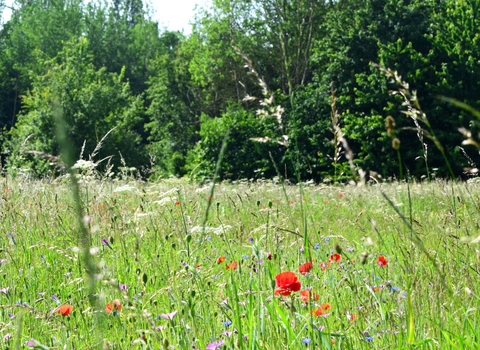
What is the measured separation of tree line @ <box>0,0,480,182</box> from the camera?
72.0ft

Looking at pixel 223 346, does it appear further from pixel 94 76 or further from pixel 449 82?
pixel 94 76

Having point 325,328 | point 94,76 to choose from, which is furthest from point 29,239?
point 94,76

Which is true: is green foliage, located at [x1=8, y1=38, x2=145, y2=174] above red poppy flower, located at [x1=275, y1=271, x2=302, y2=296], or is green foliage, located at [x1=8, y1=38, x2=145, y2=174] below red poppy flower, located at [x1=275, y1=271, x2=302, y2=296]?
above

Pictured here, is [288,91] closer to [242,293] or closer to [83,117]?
[83,117]

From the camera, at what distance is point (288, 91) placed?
19.8 metres

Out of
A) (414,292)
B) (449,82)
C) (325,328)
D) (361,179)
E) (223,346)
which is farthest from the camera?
(449,82)

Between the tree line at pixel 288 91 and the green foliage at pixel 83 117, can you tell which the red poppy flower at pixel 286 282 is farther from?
the green foliage at pixel 83 117

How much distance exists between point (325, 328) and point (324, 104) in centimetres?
2217

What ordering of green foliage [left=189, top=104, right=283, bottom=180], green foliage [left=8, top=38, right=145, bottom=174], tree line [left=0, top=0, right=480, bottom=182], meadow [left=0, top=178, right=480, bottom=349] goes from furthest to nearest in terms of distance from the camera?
green foliage [left=8, top=38, right=145, bottom=174] → green foliage [left=189, top=104, right=283, bottom=180] → tree line [left=0, top=0, right=480, bottom=182] → meadow [left=0, top=178, right=480, bottom=349]

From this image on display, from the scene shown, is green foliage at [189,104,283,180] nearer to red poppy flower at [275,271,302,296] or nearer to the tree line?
the tree line

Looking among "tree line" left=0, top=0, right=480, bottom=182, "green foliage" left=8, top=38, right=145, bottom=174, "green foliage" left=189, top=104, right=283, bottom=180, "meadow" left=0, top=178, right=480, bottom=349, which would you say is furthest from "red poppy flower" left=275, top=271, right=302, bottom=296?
"green foliage" left=8, top=38, right=145, bottom=174

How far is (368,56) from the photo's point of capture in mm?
24078

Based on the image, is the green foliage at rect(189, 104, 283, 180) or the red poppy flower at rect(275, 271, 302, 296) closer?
the red poppy flower at rect(275, 271, 302, 296)

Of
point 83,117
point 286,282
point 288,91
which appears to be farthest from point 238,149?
point 286,282
